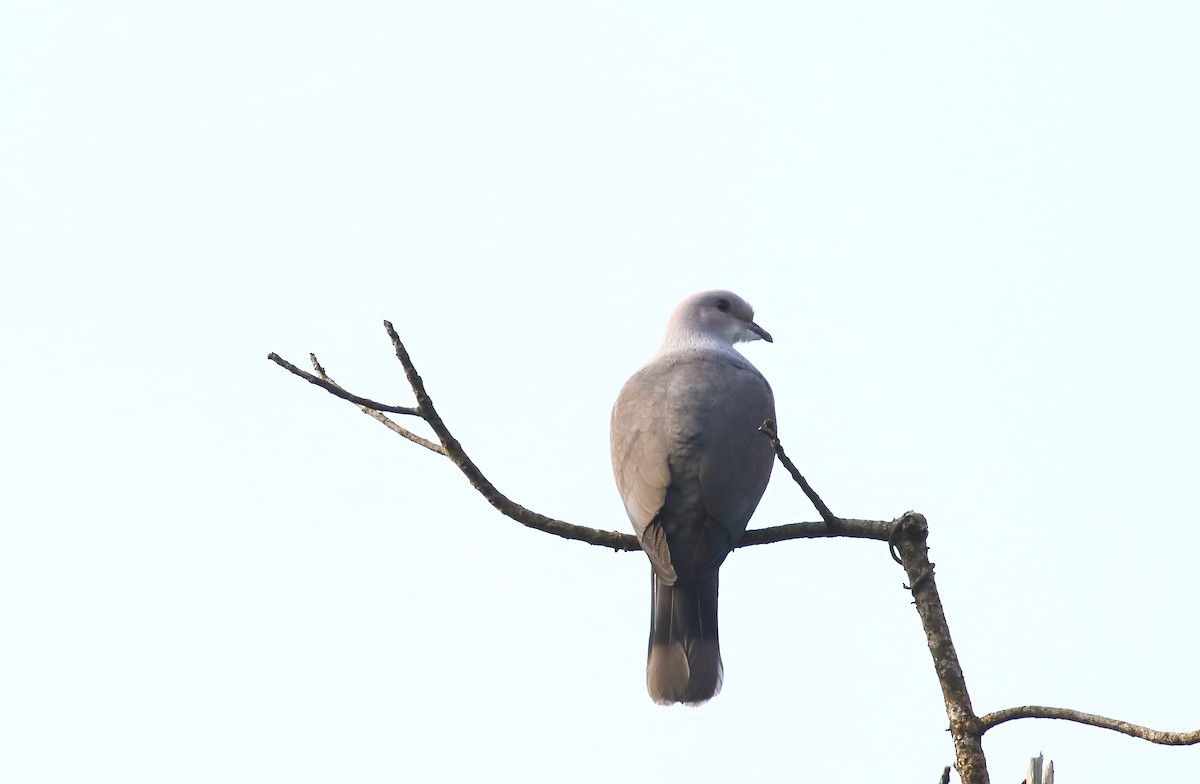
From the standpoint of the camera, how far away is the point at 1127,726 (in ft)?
10.6

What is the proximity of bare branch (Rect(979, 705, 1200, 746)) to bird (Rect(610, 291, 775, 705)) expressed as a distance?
5.98ft

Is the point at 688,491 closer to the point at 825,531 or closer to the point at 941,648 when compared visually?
the point at 825,531

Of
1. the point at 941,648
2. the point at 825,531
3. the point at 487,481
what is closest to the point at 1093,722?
the point at 941,648

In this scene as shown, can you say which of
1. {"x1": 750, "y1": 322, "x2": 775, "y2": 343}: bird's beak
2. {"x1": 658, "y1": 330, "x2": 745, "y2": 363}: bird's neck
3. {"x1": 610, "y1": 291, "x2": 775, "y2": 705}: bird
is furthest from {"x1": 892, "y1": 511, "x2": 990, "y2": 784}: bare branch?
{"x1": 750, "y1": 322, "x2": 775, "y2": 343}: bird's beak

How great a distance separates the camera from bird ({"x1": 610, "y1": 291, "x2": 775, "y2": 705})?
5.17 metres

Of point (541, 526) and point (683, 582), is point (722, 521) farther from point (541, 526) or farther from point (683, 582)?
point (541, 526)

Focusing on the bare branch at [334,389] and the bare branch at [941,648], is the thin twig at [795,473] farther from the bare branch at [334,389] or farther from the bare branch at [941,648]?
the bare branch at [334,389]

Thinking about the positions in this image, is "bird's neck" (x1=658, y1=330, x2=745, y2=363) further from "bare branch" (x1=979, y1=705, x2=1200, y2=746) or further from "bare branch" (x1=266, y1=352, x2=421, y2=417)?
"bare branch" (x1=979, y1=705, x2=1200, y2=746)

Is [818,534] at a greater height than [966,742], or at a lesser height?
greater

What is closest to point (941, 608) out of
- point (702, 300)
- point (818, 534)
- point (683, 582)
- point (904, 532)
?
point (904, 532)

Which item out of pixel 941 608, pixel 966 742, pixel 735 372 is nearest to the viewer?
pixel 966 742

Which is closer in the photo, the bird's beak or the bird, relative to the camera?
the bird

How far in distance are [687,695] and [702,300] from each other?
2300 millimetres

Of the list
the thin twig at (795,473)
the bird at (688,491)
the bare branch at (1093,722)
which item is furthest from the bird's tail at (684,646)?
the bare branch at (1093,722)
